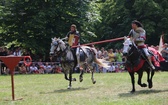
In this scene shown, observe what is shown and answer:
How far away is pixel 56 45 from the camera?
1573 cm

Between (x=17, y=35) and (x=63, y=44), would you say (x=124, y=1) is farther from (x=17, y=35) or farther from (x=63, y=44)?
(x=63, y=44)

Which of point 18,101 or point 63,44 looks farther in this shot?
point 63,44

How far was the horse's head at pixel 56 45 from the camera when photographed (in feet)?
51.4

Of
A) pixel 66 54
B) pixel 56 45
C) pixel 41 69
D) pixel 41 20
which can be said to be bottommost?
pixel 41 69

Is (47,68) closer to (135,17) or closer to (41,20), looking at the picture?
(41,20)

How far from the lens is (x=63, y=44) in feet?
52.2

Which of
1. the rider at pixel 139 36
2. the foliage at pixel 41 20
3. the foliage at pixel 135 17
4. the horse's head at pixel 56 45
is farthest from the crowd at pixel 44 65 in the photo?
the rider at pixel 139 36

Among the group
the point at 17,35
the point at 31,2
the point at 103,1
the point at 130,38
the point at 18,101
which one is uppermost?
the point at 103,1

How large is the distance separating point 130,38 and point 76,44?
3.81 meters

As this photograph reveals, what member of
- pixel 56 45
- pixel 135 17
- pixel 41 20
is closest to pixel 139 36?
pixel 56 45

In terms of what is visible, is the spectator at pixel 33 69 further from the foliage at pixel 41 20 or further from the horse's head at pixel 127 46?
the horse's head at pixel 127 46

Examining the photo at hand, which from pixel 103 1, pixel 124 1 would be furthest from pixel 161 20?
pixel 103 1

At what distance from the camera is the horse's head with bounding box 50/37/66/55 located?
51.4 ft

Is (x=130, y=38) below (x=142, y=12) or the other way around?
below
